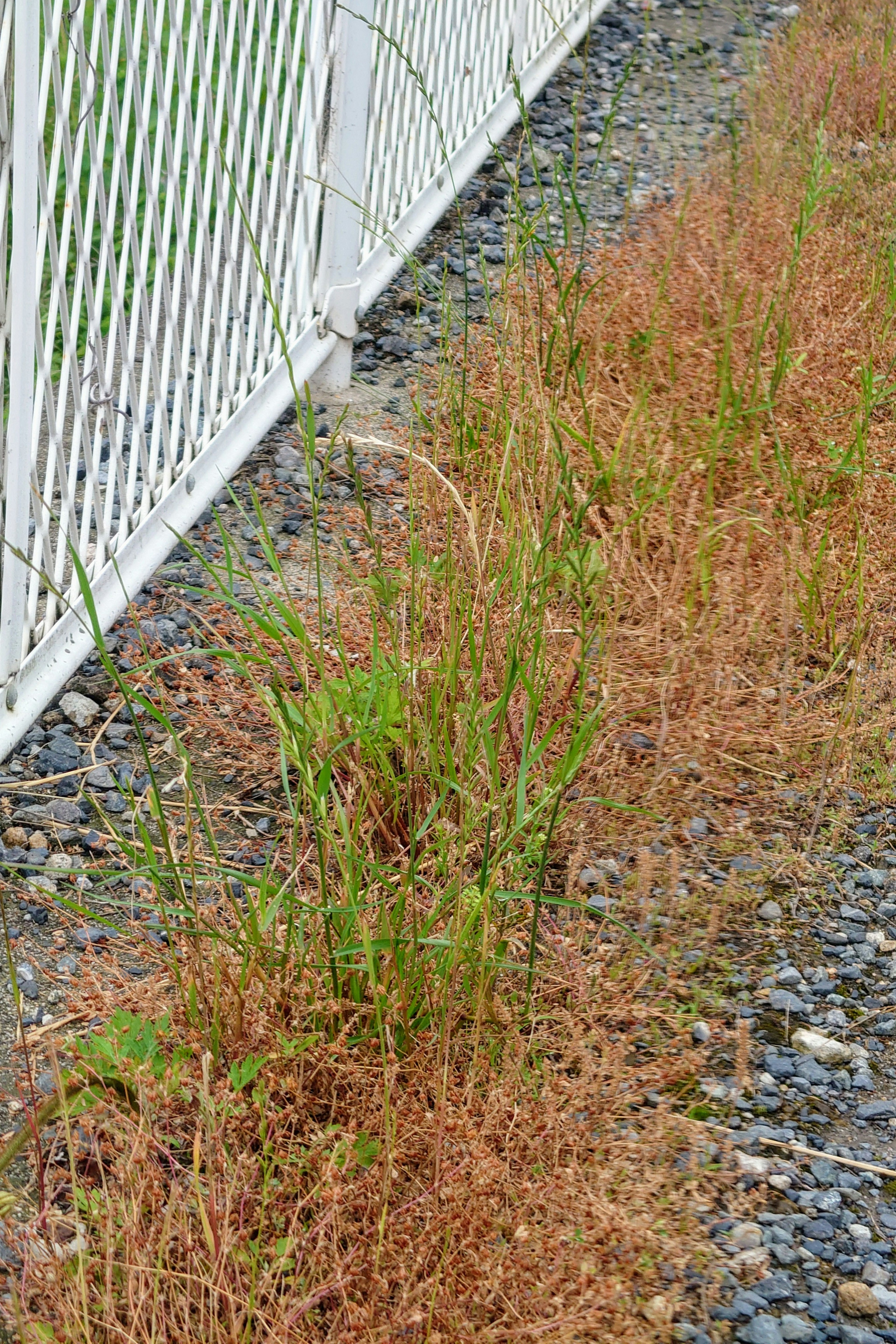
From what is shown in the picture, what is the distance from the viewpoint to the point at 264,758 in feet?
9.11

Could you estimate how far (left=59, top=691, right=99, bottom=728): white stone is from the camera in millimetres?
2842

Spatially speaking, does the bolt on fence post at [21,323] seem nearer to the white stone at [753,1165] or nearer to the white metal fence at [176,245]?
the white metal fence at [176,245]

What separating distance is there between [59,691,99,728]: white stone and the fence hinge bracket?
5.32 ft

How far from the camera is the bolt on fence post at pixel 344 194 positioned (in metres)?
3.75

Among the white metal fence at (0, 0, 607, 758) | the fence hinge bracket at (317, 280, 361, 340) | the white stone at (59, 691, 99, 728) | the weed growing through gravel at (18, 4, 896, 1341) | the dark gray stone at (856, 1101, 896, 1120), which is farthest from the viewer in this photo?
the fence hinge bracket at (317, 280, 361, 340)

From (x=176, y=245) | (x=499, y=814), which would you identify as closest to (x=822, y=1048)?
(x=499, y=814)

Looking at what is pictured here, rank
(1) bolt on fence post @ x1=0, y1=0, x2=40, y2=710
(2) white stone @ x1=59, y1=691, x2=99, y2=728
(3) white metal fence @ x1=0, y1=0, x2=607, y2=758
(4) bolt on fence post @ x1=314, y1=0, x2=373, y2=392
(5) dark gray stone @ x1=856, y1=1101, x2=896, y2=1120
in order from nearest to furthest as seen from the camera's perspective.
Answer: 1. (5) dark gray stone @ x1=856, y1=1101, x2=896, y2=1120
2. (1) bolt on fence post @ x1=0, y1=0, x2=40, y2=710
3. (3) white metal fence @ x1=0, y1=0, x2=607, y2=758
4. (2) white stone @ x1=59, y1=691, x2=99, y2=728
5. (4) bolt on fence post @ x1=314, y1=0, x2=373, y2=392

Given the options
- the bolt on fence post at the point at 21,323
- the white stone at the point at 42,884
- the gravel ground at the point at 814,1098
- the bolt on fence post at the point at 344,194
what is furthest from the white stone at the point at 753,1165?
the bolt on fence post at the point at 344,194

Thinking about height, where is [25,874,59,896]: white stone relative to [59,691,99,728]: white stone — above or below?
below

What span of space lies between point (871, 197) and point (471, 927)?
12.5ft

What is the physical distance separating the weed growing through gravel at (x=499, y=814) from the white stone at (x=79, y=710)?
13 centimetres

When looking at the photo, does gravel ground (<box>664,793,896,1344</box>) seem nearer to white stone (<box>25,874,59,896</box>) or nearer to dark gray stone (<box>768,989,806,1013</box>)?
dark gray stone (<box>768,989,806,1013</box>)

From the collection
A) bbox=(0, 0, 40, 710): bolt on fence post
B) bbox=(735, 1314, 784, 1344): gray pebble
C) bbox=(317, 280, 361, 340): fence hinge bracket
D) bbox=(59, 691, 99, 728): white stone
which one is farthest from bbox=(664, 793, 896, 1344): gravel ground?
bbox=(317, 280, 361, 340): fence hinge bracket

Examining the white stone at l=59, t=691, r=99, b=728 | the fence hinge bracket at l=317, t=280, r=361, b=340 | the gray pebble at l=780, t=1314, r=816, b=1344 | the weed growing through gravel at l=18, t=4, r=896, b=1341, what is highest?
the fence hinge bracket at l=317, t=280, r=361, b=340
